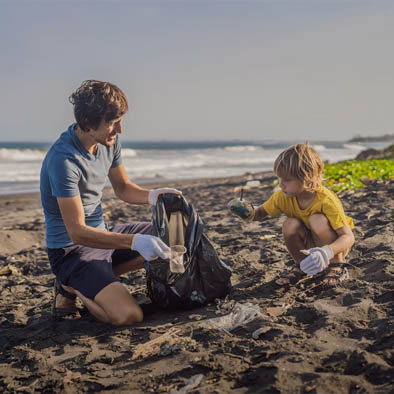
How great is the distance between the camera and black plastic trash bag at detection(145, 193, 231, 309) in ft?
9.05

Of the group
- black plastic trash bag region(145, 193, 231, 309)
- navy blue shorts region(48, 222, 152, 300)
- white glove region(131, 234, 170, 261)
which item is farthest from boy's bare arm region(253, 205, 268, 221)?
navy blue shorts region(48, 222, 152, 300)

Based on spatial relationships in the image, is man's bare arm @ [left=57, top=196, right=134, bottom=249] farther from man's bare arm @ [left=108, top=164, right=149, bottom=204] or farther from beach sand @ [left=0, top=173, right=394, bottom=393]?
man's bare arm @ [left=108, top=164, right=149, bottom=204]

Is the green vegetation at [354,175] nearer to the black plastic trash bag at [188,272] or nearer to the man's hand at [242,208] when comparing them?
the man's hand at [242,208]

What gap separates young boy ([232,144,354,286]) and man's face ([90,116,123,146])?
107 centimetres

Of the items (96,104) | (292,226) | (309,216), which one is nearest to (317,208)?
(309,216)

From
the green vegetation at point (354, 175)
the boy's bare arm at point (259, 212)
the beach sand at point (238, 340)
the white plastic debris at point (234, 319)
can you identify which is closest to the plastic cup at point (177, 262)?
the beach sand at point (238, 340)

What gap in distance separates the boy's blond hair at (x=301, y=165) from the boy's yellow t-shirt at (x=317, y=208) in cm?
14

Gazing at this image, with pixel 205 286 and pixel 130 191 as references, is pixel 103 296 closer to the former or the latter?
pixel 205 286

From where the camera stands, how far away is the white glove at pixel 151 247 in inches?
103

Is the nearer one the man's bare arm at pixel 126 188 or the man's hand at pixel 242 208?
the man's hand at pixel 242 208

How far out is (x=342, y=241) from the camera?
280 centimetres

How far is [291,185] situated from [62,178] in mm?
1441

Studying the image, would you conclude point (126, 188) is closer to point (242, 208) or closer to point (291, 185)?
point (242, 208)

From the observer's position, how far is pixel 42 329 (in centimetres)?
265
